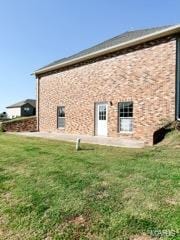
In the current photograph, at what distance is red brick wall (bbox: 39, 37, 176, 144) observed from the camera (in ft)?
48.8

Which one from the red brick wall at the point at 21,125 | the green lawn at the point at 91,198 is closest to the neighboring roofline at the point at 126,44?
the red brick wall at the point at 21,125

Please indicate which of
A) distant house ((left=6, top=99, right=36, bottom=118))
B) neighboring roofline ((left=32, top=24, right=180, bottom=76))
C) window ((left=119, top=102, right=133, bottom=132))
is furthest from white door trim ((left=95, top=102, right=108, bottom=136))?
distant house ((left=6, top=99, right=36, bottom=118))

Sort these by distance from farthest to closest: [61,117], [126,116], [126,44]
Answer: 1. [61,117]
2. [126,116]
3. [126,44]

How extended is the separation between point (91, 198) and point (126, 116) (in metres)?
11.2

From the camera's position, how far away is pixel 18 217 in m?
5.83

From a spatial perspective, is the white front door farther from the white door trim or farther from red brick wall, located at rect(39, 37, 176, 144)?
red brick wall, located at rect(39, 37, 176, 144)

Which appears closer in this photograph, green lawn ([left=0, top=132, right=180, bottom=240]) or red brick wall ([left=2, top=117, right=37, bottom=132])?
green lawn ([left=0, top=132, right=180, bottom=240])

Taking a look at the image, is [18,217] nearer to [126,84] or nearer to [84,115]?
[126,84]

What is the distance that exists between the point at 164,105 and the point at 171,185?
29.0 ft

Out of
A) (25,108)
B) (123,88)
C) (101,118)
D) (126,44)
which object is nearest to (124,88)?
(123,88)

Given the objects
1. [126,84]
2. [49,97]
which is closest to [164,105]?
[126,84]

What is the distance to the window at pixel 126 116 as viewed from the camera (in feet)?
55.1

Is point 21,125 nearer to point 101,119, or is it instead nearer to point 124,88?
point 101,119

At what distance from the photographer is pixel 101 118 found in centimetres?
1883
